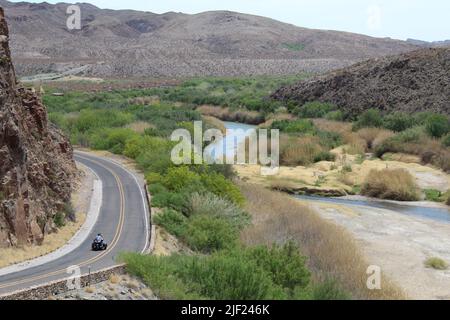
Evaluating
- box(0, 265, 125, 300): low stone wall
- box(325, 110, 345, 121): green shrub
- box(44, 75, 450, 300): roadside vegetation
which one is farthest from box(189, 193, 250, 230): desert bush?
box(325, 110, 345, 121): green shrub

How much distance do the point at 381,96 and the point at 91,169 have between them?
171 feet

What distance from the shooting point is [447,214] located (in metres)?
47.0

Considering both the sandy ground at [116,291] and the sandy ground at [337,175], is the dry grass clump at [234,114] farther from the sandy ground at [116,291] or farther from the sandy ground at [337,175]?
the sandy ground at [116,291]

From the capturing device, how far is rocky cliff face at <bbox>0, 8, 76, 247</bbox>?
27891 millimetres

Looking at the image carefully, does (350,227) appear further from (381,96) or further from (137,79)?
(137,79)

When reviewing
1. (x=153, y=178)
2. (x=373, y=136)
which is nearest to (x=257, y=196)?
(x=153, y=178)

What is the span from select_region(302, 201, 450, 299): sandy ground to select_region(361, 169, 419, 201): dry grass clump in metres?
5.60

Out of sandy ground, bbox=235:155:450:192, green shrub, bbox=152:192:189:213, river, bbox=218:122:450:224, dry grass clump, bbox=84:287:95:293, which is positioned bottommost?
river, bbox=218:122:450:224

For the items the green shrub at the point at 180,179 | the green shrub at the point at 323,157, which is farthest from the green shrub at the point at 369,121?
the green shrub at the point at 180,179

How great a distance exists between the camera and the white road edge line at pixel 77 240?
25484 mm

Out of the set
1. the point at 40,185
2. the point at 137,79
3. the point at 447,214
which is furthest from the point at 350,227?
the point at 137,79

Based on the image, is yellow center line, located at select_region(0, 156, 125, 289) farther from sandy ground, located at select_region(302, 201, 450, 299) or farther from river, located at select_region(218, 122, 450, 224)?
river, located at select_region(218, 122, 450, 224)

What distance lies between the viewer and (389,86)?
93.3 metres

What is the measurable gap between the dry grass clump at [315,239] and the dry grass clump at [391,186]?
1281 cm
